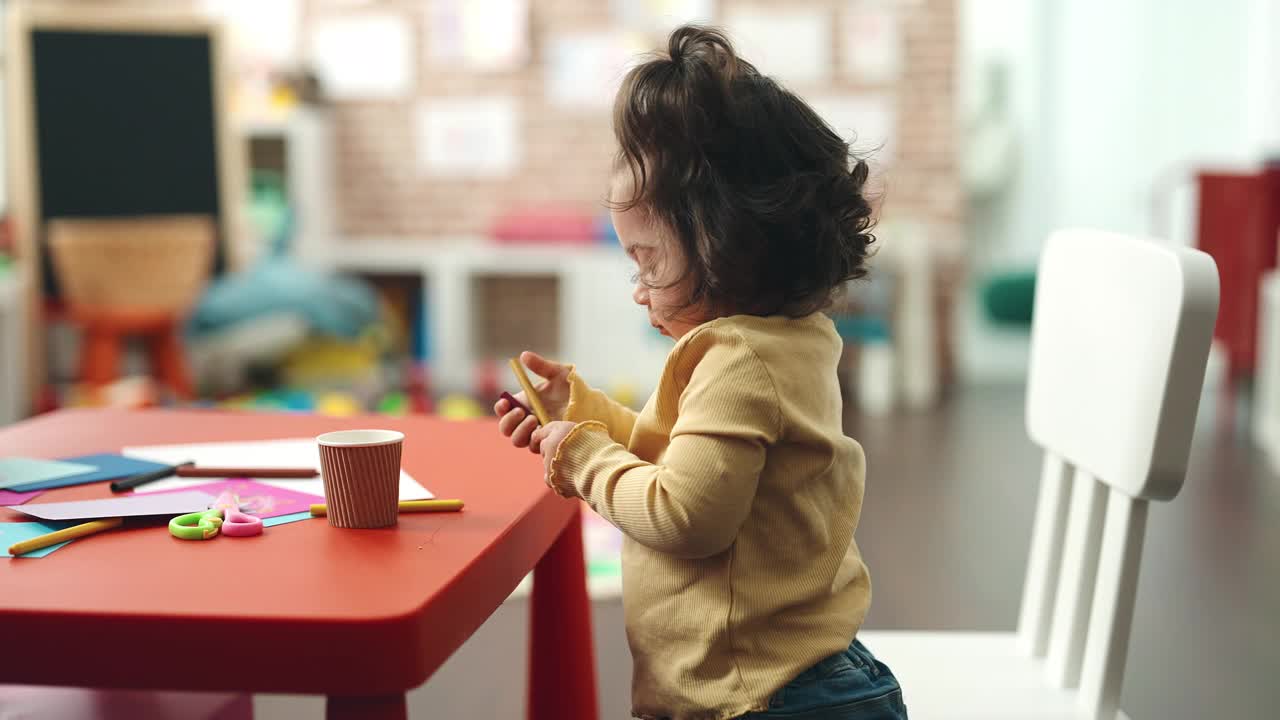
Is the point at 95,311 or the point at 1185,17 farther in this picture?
the point at 1185,17

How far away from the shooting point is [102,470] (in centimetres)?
110

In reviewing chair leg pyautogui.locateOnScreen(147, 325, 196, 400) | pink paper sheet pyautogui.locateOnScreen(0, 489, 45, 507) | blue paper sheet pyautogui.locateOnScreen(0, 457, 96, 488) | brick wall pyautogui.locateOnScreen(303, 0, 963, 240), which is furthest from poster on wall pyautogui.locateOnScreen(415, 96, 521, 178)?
pink paper sheet pyautogui.locateOnScreen(0, 489, 45, 507)

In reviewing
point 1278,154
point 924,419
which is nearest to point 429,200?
point 924,419

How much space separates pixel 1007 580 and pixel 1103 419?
1.54m

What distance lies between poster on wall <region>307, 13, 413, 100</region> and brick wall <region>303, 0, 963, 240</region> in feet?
0.15

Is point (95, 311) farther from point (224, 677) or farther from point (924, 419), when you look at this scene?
point (224, 677)

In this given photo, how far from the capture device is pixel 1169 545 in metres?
2.73

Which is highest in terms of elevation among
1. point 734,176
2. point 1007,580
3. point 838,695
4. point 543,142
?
point 543,142

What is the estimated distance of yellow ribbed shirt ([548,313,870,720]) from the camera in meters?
0.86

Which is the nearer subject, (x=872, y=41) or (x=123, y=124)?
(x=123, y=124)

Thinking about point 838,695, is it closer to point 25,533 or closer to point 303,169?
point 25,533

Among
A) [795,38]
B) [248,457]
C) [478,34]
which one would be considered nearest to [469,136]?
[478,34]

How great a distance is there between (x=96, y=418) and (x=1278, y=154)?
5023 mm

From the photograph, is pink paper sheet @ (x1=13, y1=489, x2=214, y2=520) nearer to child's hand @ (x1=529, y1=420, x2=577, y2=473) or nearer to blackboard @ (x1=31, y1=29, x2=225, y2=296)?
child's hand @ (x1=529, y1=420, x2=577, y2=473)
